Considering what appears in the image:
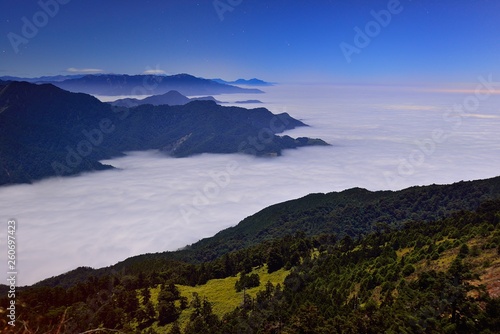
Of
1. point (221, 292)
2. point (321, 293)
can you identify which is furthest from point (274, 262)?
point (321, 293)

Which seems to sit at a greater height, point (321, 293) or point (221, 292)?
point (321, 293)

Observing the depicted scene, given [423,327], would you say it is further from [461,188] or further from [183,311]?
[461,188]

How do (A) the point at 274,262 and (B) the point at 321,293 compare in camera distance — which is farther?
(A) the point at 274,262

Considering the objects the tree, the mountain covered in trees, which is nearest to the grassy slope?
the mountain covered in trees

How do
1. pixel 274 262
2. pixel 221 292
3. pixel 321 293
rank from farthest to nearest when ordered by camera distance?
pixel 274 262, pixel 221 292, pixel 321 293

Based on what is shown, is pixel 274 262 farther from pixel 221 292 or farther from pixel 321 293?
pixel 321 293

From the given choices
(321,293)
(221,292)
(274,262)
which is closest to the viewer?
(321,293)

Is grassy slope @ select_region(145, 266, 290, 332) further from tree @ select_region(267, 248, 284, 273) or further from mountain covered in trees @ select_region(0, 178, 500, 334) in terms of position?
tree @ select_region(267, 248, 284, 273)

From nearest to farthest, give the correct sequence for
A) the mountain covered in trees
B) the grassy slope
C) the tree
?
the mountain covered in trees < the grassy slope < the tree
